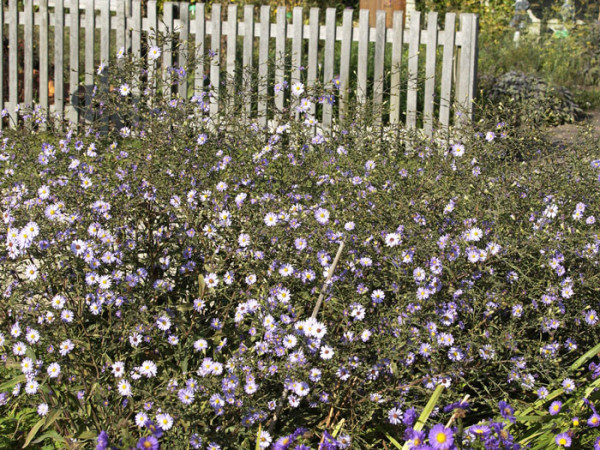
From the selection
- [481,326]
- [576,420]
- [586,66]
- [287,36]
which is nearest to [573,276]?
[481,326]

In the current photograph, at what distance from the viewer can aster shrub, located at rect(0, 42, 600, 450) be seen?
2.22 metres

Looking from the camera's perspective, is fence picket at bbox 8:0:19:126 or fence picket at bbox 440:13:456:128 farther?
Result: fence picket at bbox 8:0:19:126

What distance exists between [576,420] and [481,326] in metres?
0.49

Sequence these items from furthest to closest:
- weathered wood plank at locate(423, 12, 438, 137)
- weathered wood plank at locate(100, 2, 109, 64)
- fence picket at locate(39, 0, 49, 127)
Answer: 1. fence picket at locate(39, 0, 49, 127)
2. weathered wood plank at locate(100, 2, 109, 64)
3. weathered wood plank at locate(423, 12, 438, 137)

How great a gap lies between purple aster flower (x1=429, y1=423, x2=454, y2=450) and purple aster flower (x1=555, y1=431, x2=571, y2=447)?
47cm

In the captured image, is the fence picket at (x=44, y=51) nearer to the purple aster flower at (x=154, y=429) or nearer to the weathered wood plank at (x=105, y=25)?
the weathered wood plank at (x=105, y=25)

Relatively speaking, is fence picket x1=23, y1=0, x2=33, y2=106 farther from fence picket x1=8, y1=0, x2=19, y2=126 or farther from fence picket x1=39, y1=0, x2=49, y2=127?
fence picket x1=39, y1=0, x2=49, y2=127

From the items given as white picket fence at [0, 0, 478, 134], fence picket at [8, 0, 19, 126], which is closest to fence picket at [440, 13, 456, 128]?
white picket fence at [0, 0, 478, 134]

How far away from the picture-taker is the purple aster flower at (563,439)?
214 centimetres

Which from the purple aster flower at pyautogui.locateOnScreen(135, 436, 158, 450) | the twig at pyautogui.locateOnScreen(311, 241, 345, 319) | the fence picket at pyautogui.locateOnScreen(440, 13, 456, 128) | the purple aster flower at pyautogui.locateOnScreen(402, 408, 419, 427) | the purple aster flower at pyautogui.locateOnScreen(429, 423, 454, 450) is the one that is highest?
the fence picket at pyautogui.locateOnScreen(440, 13, 456, 128)

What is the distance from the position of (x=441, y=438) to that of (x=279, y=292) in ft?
2.38

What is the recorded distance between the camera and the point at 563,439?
2143 millimetres

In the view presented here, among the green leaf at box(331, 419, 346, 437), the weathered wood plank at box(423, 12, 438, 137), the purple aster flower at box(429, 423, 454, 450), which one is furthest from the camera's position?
the weathered wood plank at box(423, 12, 438, 137)

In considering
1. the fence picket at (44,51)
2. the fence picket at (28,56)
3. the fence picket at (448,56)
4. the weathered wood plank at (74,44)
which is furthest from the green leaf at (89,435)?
the fence picket at (28,56)
